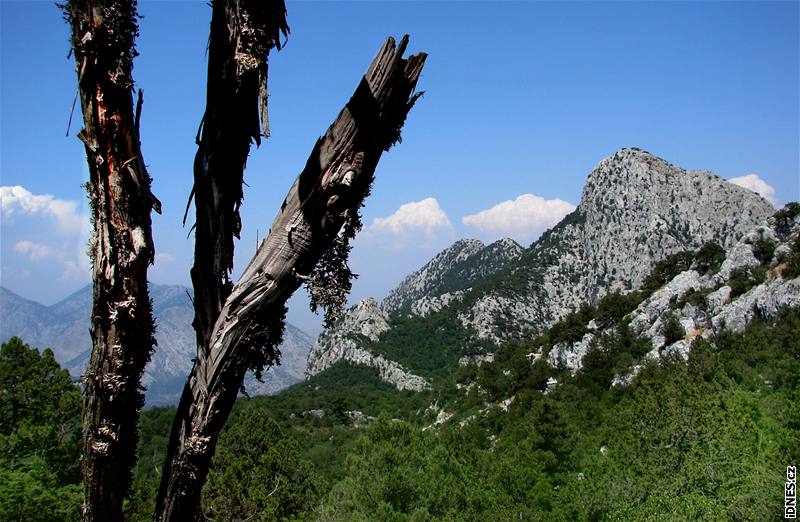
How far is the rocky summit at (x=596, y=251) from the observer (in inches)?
3627

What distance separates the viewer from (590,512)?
21062 millimetres

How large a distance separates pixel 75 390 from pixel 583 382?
39116 millimetres

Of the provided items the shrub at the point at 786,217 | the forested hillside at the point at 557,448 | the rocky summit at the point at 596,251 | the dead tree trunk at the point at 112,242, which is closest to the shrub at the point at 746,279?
the forested hillside at the point at 557,448

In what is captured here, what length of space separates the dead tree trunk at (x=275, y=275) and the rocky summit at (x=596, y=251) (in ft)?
311

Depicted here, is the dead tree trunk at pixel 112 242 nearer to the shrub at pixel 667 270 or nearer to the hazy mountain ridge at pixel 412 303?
the shrub at pixel 667 270

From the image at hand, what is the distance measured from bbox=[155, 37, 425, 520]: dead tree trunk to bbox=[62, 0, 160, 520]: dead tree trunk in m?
0.27

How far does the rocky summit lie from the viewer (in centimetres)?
9212

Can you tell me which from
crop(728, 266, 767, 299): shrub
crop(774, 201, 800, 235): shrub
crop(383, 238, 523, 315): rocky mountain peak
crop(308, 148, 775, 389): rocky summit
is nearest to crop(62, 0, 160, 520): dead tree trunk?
crop(728, 266, 767, 299): shrub

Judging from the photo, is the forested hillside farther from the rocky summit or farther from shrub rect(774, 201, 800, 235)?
the rocky summit

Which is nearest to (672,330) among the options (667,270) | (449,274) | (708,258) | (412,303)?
(708,258)

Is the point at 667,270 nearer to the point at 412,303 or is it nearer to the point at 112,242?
the point at 112,242

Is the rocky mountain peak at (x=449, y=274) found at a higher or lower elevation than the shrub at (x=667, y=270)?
higher

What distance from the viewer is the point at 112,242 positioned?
238 centimetres

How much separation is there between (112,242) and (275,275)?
755 millimetres
